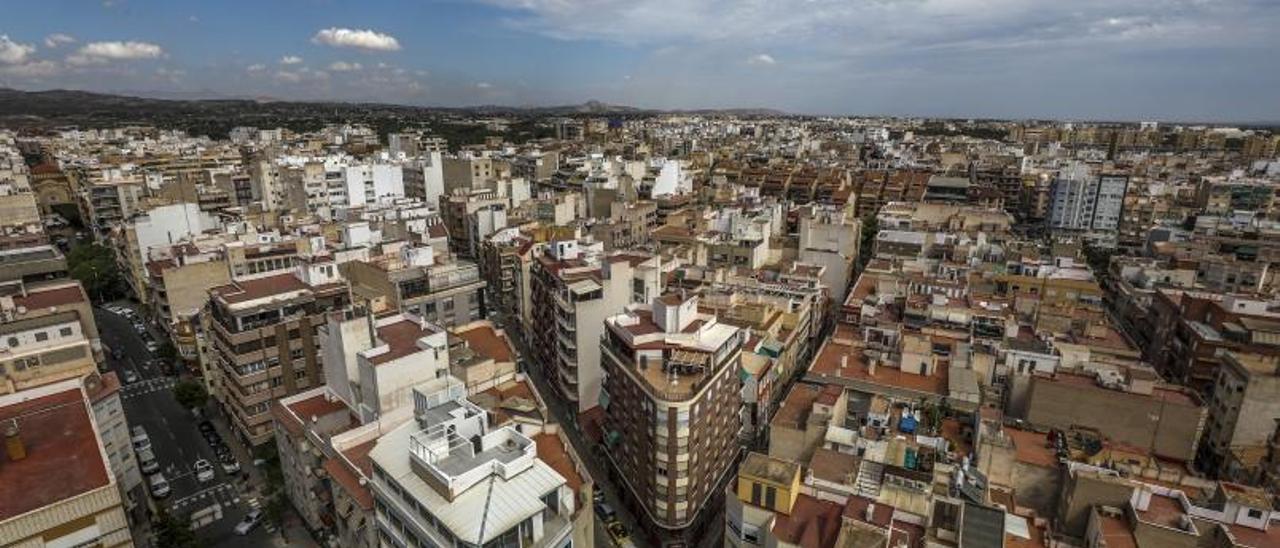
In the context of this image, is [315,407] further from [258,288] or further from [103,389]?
[258,288]

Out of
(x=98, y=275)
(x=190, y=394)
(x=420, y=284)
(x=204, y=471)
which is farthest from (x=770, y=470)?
(x=98, y=275)

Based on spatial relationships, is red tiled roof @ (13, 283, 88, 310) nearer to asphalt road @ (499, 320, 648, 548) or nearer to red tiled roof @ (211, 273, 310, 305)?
red tiled roof @ (211, 273, 310, 305)

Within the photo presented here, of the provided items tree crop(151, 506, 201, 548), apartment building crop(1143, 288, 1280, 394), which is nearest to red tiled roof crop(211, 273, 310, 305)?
tree crop(151, 506, 201, 548)

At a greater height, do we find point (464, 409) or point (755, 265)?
point (464, 409)

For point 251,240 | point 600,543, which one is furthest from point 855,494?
point 251,240

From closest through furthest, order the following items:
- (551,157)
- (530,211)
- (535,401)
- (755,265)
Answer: (535,401) < (755,265) < (530,211) < (551,157)

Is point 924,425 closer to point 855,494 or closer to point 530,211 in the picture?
point 855,494
